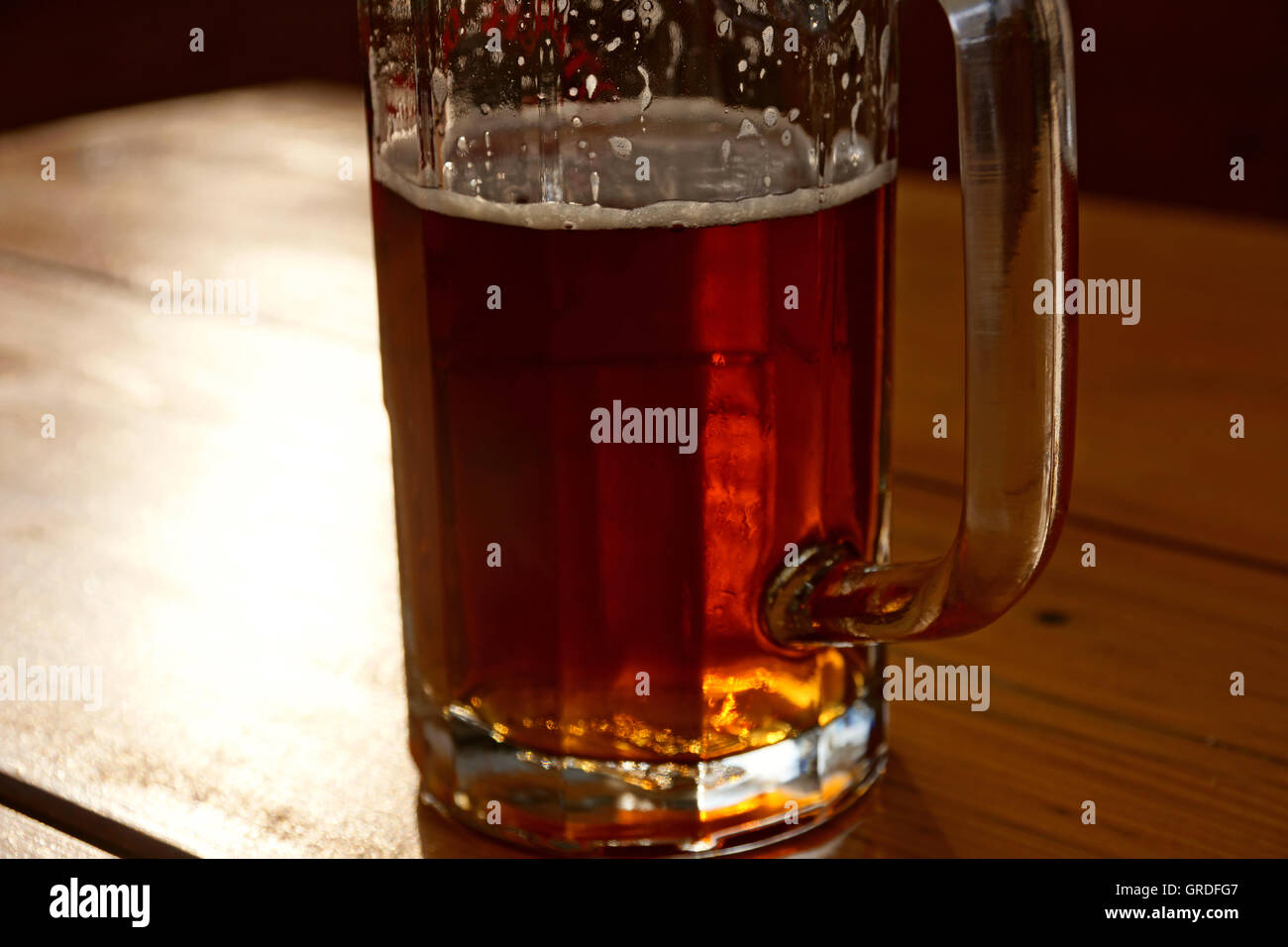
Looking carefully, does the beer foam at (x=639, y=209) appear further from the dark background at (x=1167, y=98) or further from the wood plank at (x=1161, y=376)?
the dark background at (x=1167, y=98)

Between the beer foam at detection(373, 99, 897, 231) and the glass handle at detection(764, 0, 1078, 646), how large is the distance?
57 millimetres

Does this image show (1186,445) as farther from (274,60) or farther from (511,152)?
(274,60)

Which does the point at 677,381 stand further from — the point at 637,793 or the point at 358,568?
the point at 358,568

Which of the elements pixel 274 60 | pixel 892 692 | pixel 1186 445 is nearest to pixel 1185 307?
pixel 1186 445

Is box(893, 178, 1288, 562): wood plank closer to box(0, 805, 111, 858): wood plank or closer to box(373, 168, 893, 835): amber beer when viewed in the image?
box(373, 168, 893, 835): amber beer

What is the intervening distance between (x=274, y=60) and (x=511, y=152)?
350cm

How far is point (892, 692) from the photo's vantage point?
624 mm

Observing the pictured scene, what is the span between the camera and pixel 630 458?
491mm

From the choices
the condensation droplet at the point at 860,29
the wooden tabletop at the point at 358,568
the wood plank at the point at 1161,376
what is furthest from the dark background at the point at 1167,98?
the condensation droplet at the point at 860,29

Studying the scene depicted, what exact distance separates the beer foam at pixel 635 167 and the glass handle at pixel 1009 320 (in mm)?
57

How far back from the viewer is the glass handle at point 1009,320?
17.6 inches

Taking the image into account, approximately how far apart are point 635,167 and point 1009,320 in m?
0.12

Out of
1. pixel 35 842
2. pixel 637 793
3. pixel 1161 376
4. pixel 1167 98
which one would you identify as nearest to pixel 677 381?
pixel 637 793

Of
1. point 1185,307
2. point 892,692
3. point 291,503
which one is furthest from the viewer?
point 1185,307
